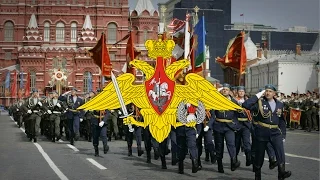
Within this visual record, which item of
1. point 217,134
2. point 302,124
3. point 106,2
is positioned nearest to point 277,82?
point 106,2

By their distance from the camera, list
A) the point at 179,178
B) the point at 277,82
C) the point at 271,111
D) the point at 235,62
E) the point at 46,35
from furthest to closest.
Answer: the point at 46,35 < the point at 277,82 < the point at 235,62 < the point at 179,178 < the point at 271,111

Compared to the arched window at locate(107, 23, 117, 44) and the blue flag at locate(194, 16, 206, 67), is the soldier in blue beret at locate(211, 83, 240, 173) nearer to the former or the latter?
the blue flag at locate(194, 16, 206, 67)

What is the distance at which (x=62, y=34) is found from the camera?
299 ft

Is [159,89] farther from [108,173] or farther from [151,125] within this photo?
[108,173]

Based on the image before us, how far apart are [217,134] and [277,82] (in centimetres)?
6612

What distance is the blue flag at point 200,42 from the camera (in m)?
19.6

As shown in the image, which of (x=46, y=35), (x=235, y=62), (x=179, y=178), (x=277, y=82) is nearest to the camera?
(x=179, y=178)

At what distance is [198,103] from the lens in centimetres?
1384

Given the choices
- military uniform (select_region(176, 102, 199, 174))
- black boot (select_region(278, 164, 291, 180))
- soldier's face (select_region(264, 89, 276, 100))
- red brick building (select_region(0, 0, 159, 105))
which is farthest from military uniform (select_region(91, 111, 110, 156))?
red brick building (select_region(0, 0, 159, 105))

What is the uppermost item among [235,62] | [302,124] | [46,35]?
[46,35]

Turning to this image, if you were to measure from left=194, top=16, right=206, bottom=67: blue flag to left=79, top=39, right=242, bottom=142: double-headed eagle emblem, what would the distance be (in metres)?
5.15

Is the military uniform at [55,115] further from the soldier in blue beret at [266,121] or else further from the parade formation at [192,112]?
the soldier in blue beret at [266,121]

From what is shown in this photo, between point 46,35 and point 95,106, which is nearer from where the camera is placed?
point 95,106

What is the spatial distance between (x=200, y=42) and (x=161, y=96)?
6.35 meters
